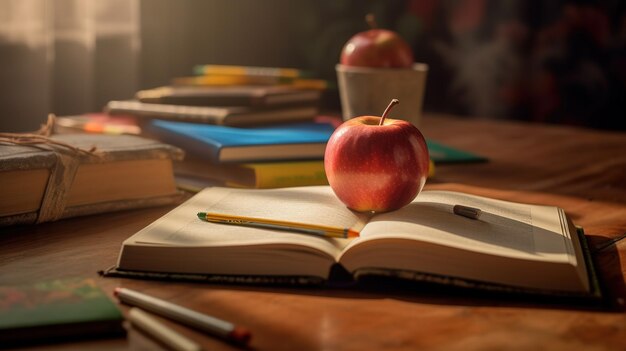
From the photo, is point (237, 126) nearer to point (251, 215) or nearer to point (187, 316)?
point (251, 215)

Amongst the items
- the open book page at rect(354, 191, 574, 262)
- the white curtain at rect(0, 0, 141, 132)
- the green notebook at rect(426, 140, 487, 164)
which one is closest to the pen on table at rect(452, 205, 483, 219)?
the open book page at rect(354, 191, 574, 262)

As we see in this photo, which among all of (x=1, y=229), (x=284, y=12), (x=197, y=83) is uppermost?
(x=284, y=12)

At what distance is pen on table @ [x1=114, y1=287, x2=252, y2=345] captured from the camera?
0.62 metres

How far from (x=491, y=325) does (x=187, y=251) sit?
295 millimetres

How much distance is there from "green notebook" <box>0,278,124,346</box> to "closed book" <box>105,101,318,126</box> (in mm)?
707

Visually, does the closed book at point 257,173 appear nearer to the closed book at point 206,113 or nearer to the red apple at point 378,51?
the closed book at point 206,113

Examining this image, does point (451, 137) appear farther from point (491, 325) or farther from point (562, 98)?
point (491, 325)

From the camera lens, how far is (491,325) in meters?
0.68

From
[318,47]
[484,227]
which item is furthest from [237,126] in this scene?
[318,47]

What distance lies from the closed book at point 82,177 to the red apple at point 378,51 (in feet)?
1.46

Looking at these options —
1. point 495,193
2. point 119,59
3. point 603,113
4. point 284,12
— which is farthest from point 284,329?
point 284,12

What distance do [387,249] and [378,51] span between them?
715 mm

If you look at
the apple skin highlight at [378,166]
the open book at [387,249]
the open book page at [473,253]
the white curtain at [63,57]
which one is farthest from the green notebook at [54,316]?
the white curtain at [63,57]

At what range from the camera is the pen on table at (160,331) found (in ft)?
1.94
